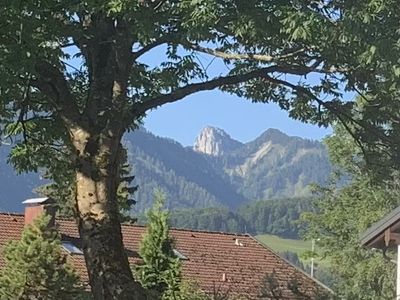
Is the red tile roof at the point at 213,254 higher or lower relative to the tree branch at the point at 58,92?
lower

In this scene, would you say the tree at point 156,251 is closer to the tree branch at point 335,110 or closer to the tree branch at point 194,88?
the tree branch at point 335,110

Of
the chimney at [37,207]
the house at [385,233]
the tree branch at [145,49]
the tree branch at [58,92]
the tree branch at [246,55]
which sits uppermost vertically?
the tree branch at [246,55]

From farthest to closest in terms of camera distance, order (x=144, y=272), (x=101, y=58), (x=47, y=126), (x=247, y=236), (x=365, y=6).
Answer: (x=247, y=236) < (x=144, y=272) < (x=47, y=126) < (x=101, y=58) < (x=365, y=6)

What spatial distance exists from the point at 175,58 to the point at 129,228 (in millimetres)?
22529

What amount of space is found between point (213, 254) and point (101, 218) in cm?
2339

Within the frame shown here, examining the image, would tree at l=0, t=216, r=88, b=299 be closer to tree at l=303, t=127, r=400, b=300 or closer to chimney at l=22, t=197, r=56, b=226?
chimney at l=22, t=197, r=56, b=226

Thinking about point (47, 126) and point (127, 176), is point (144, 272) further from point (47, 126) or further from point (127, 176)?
point (127, 176)

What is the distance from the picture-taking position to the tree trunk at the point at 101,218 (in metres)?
11.6

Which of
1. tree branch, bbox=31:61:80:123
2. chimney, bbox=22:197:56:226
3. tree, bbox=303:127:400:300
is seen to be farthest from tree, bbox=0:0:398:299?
tree, bbox=303:127:400:300

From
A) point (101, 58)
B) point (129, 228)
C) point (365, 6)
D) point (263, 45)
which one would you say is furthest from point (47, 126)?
point (129, 228)

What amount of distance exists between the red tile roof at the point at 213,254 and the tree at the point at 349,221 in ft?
17.2

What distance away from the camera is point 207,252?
115 ft

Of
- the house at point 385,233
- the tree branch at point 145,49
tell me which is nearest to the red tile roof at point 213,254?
the house at point 385,233

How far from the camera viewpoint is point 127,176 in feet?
139
